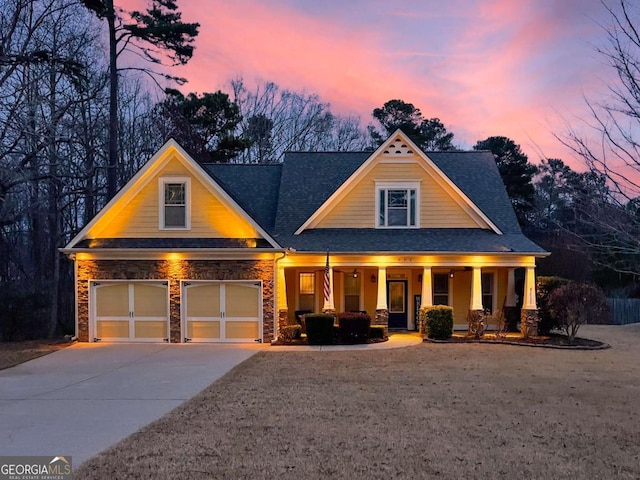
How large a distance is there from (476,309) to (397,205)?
15.1 feet

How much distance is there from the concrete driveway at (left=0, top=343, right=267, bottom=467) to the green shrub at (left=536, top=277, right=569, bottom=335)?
931 centimetres

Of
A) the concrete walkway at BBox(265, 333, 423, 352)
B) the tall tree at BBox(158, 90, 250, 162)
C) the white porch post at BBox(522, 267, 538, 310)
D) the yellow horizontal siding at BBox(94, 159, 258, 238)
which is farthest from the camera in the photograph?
the tall tree at BBox(158, 90, 250, 162)

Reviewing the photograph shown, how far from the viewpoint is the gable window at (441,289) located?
19375 millimetres

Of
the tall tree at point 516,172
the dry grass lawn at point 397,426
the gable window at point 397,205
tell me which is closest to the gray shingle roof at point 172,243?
the gable window at point 397,205

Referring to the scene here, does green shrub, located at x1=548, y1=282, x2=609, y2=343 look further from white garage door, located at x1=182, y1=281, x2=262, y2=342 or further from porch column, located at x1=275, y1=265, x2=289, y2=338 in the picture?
white garage door, located at x1=182, y1=281, x2=262, y2=342

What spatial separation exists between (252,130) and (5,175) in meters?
25.5

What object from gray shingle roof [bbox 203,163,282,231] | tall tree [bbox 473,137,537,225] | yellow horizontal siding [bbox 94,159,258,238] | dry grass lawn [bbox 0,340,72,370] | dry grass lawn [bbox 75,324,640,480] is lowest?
dry grass lawn [bbox 0,340,72,370]

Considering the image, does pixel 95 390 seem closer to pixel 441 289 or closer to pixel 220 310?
pixel 220 310

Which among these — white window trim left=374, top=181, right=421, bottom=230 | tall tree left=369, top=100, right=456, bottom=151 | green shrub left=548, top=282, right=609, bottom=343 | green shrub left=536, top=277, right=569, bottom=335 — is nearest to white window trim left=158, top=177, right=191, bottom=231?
white window trim left=374, top=181, right=421, bottom=230

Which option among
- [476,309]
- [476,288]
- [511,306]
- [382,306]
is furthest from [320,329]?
[511,306]

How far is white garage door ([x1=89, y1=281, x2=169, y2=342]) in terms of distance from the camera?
1642 centimetres

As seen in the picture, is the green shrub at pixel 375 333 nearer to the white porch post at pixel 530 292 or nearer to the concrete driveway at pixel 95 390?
the concrete driveway at pixel 95 390

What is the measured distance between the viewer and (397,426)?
7020mm

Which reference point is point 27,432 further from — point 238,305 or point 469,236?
point 469,236
